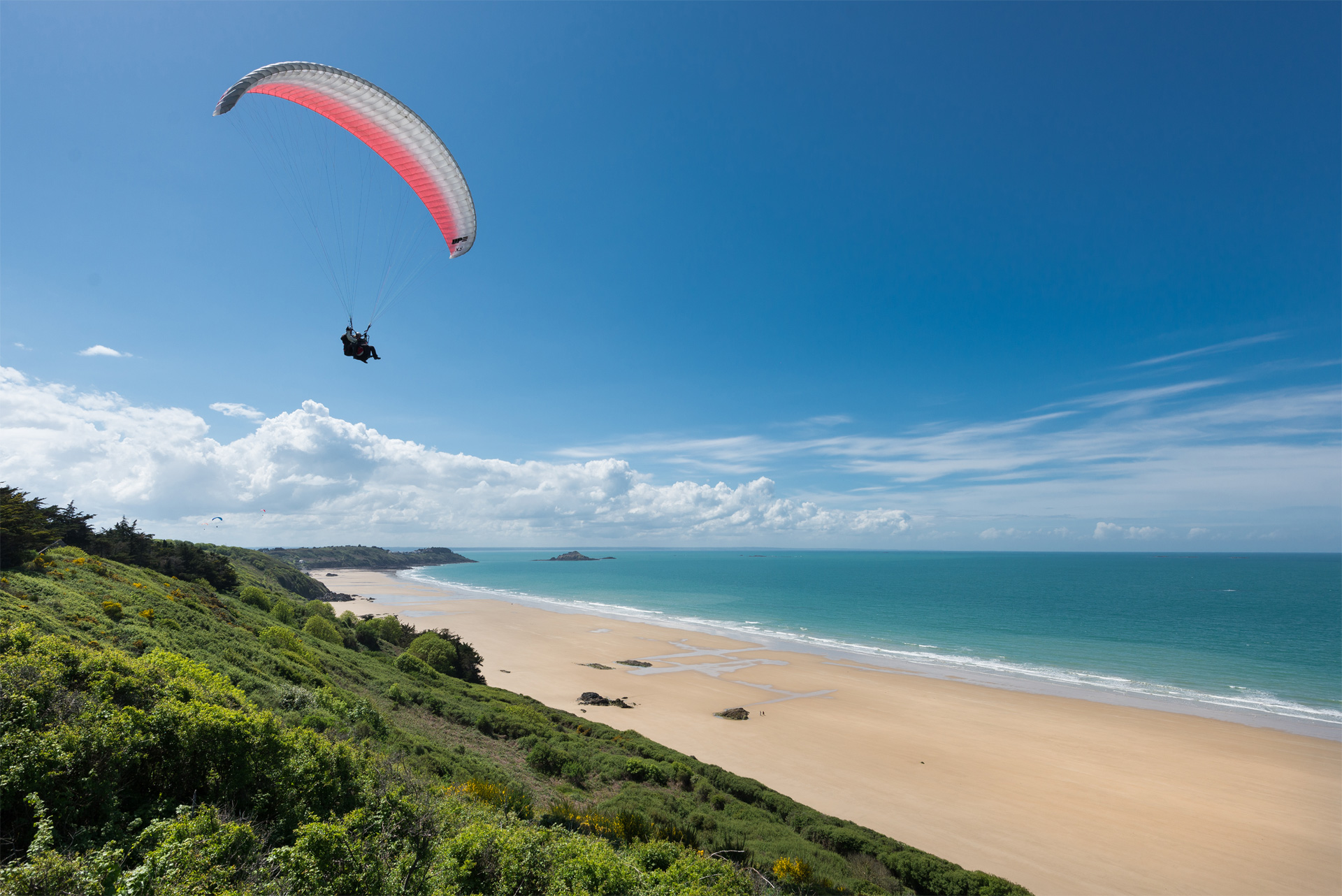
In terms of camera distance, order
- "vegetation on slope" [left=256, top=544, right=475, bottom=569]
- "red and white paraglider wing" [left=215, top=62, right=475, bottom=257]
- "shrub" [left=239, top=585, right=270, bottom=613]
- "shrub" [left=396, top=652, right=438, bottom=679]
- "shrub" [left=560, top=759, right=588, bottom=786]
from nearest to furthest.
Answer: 1. "red and white paraglider wing" [left=215, top=62, right=475, bottom=257]
2. "shrub" [left=560, top=759, right=588, bottom=786]
3. "shrub" [left=396, top=652, right=438, bottom=679]
4. "shrub" [left=239, top=585, right=270, bottom=613]
5. "vegetation on slope" [left=256, top=544, right=475, bottom=569]

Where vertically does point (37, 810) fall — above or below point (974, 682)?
above

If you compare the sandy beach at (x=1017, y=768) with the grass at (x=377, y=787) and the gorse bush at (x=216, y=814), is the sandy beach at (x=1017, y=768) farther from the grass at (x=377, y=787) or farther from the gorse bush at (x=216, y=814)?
the gorse bush at (x=216, y=814)

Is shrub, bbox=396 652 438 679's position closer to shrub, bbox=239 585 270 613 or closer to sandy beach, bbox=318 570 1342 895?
sandy beach, bbox=318 570 1342 895

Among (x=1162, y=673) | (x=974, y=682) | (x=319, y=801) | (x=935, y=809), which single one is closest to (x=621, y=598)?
(x=974, y=682)

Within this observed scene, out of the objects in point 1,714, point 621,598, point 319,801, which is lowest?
point 621,598

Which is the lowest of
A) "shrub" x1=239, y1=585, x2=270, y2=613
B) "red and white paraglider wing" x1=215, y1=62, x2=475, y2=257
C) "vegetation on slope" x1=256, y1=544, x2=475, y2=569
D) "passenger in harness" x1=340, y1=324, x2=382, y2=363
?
"vegetation on slope" x1=256, y1=544, x2=475, y2=569

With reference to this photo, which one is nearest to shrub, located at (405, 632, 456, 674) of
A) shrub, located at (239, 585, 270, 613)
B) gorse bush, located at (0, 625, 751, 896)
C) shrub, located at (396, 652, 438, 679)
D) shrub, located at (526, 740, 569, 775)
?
shrub, located at (396, 652, 438, 679)

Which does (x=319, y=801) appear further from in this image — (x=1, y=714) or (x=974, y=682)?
(x=974, y=682)
